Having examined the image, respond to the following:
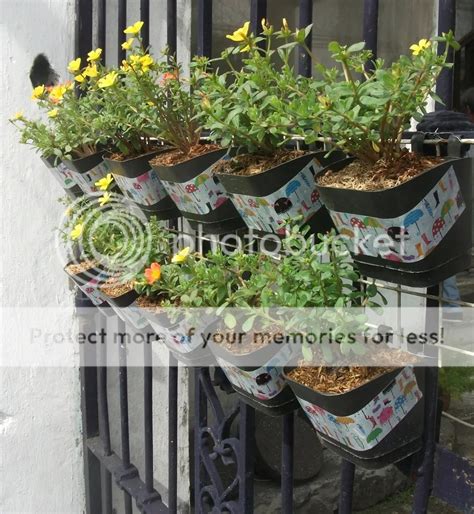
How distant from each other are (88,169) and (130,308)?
39cm

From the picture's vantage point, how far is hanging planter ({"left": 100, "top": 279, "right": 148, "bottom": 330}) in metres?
1.27

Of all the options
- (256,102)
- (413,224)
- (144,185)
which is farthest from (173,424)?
(413,224)

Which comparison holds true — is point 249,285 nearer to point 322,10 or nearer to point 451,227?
point 451,227

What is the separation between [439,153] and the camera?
853 mm

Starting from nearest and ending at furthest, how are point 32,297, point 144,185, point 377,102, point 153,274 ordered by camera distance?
1. point 377,102
2. point 153,274
3. point 144,185
4. point 32,297

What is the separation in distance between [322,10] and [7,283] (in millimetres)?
2659

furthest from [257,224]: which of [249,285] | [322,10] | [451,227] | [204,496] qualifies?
[322,10]

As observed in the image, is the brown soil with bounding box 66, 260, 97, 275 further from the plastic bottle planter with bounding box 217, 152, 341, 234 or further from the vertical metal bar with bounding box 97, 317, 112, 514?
the plastic bottle planter with bounding box 217, 152, 341, 234

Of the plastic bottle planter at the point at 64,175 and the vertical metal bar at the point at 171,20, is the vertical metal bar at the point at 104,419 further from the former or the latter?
the vertical metal bar at the point at 171,20

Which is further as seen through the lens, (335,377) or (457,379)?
(457,379)

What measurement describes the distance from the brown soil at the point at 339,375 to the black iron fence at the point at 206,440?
0.10 metres

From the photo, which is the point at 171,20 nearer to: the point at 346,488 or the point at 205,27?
the point at 205,27

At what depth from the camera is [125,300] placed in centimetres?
127

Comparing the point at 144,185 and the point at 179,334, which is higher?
the point at 144,185
